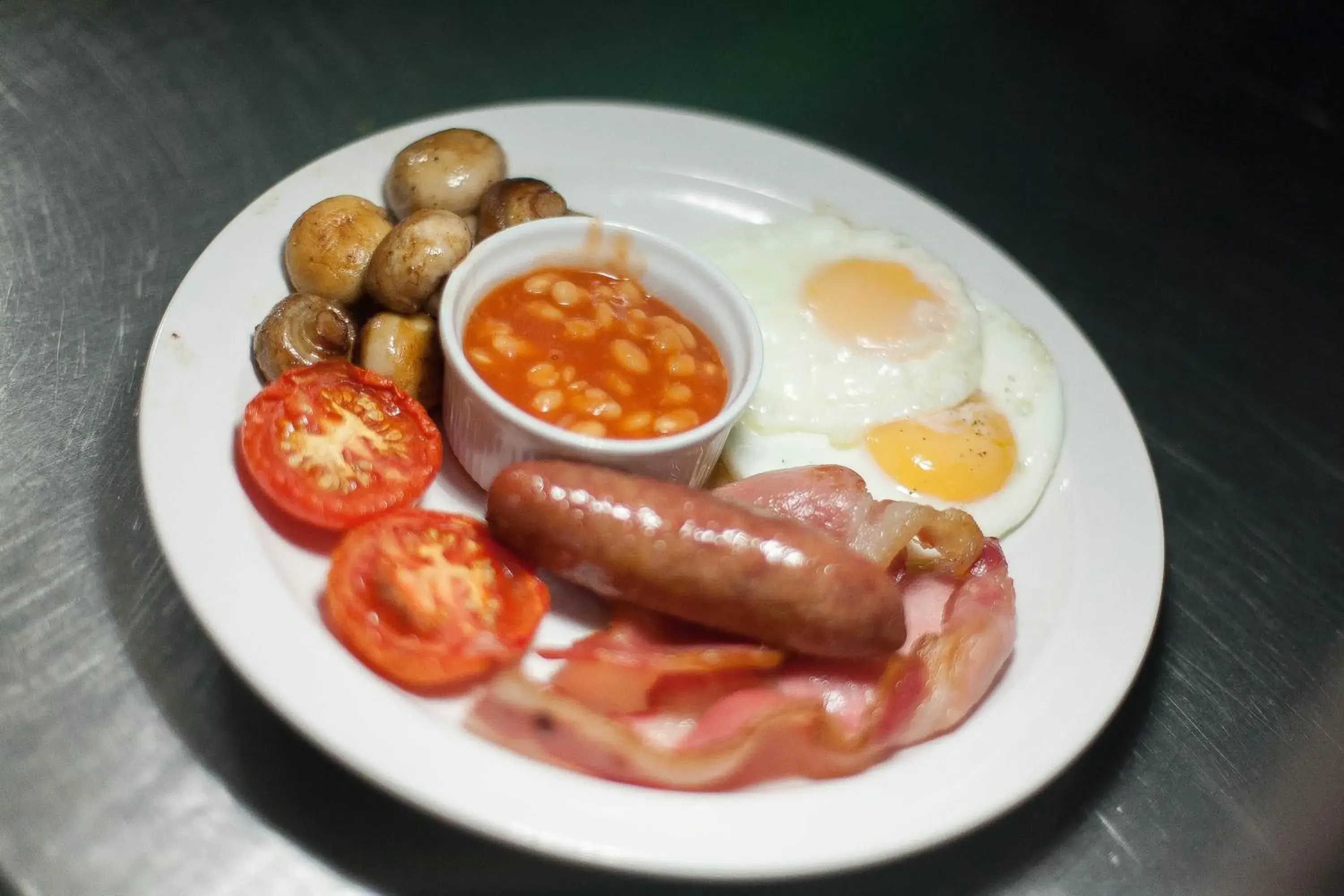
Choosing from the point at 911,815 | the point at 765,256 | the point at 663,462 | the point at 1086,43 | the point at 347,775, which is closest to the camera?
the point at 911,815

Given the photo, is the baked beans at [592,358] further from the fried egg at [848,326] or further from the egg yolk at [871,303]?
the egg yolk at [871,303]

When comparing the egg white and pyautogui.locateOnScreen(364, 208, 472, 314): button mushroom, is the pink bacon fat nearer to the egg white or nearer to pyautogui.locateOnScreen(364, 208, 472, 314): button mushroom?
the egg white

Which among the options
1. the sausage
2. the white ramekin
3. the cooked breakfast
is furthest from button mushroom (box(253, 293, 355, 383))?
the sausage

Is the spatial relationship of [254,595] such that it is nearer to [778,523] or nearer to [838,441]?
[778,523]

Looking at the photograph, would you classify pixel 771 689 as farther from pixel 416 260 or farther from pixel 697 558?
pixel 416 260

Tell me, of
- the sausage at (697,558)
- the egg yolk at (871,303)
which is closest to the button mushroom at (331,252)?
the sausage at (697,558)

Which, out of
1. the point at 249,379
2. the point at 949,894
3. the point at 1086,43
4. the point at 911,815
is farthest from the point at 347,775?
the point at 1086,43

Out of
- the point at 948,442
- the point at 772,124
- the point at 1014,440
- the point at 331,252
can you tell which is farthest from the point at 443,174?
the point at 772,124
